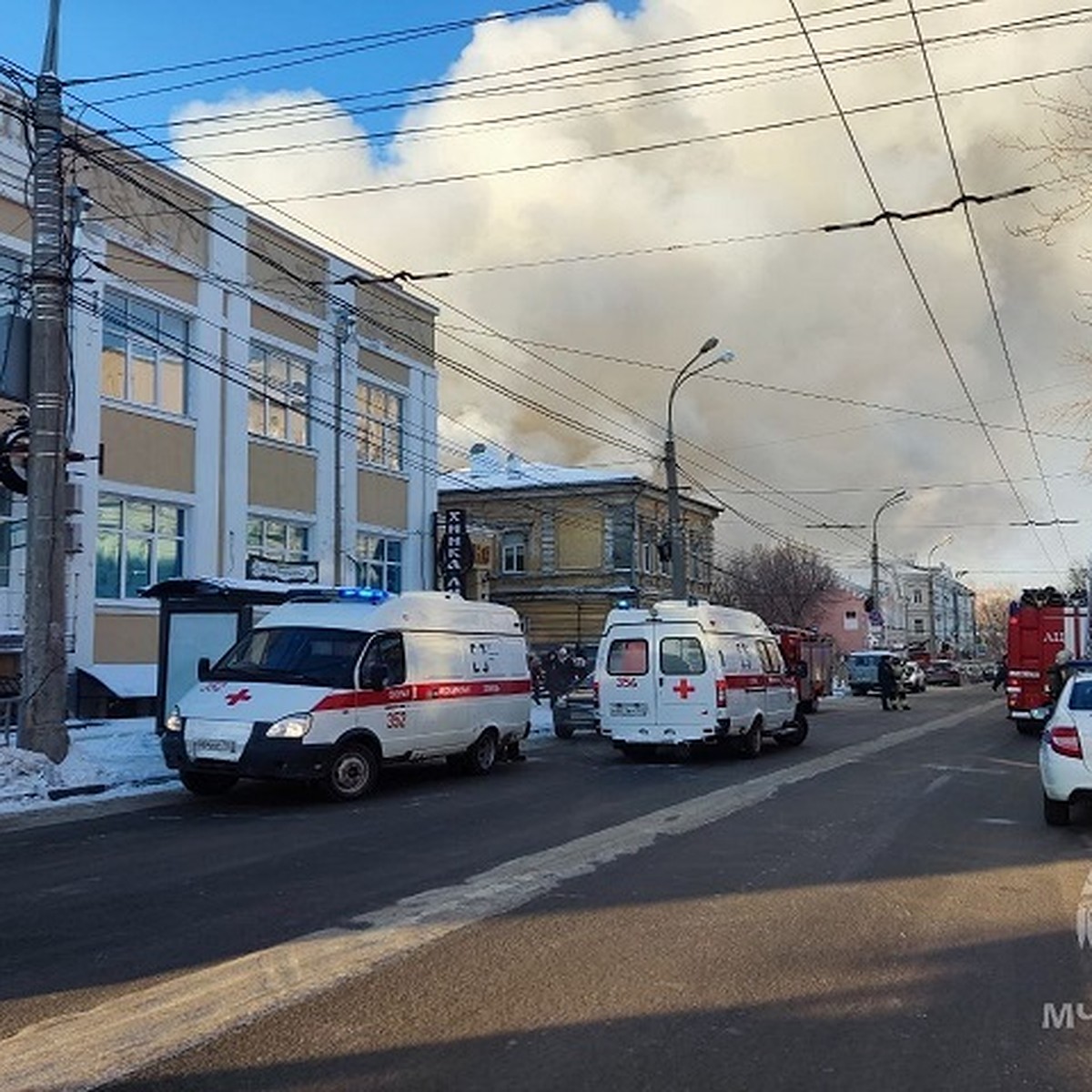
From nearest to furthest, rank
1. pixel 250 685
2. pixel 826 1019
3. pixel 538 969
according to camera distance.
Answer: pixel 826 1019, pixel 538 969, pixel 250 685

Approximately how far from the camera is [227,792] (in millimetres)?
14320

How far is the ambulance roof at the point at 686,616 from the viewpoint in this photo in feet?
62.3

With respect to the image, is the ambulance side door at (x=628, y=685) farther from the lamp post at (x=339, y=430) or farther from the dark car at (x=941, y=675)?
the dark car at (x=941, y=675)

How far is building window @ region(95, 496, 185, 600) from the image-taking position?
2584 centimetres

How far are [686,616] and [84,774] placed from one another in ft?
29.3

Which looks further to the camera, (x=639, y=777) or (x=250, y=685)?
(x=639, y=777)

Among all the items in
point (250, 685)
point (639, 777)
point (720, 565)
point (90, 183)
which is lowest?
point (639, 777)

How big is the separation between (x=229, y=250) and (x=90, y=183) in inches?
170

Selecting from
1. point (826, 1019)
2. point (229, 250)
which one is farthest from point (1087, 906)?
point (229, 250)

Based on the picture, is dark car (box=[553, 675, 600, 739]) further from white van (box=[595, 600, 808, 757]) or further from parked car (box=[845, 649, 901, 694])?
parked car (box=[845, 649, 901, 694])

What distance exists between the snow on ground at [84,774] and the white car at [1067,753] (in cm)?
969

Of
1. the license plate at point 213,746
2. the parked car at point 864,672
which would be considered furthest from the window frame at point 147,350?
the parked car at point 864,672

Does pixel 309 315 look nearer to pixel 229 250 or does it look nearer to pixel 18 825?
pixel 229 250

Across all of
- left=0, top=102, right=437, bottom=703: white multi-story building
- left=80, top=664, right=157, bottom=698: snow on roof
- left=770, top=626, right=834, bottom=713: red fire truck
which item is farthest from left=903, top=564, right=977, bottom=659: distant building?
left=80, top=664, right=157, bottom=698: snow on roof
